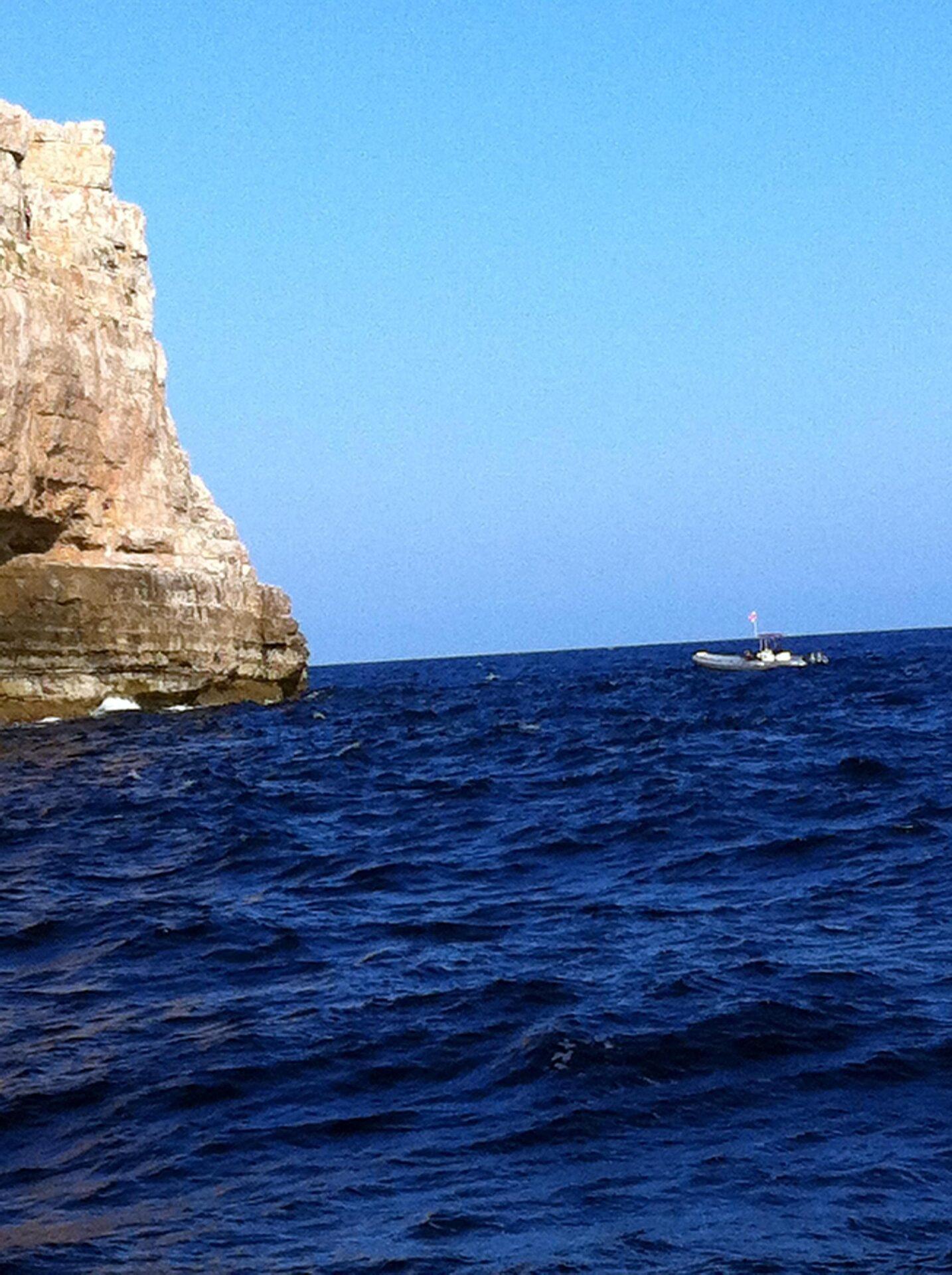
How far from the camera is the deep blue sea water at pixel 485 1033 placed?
21.8 feet

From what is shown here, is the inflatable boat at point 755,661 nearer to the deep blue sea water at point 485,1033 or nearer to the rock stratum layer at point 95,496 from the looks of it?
the rock stratum layer at point 95,496

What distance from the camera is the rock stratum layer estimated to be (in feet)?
131

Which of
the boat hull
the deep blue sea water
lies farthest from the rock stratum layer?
the boat hull

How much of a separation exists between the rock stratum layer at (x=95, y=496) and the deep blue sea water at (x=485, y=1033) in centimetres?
1957

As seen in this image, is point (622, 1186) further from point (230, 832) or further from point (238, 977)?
point (230, 832)

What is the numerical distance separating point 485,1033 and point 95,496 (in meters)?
37.4

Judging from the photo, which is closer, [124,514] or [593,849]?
[593,849]

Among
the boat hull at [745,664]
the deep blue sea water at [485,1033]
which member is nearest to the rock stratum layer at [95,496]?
the deep blue sea water at [485,1033]

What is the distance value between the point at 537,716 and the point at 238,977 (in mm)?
31511

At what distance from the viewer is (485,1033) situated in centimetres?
958

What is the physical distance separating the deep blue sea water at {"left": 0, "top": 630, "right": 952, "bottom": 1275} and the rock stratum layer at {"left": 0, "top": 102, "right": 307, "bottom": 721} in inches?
771

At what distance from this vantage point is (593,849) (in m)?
16.7

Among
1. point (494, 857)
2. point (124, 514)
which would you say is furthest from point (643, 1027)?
point (124, 514)

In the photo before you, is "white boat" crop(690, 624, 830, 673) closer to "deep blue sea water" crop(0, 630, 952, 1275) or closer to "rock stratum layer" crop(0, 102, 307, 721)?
"rock stratum layer" crop(0, 102, 307, 721)
